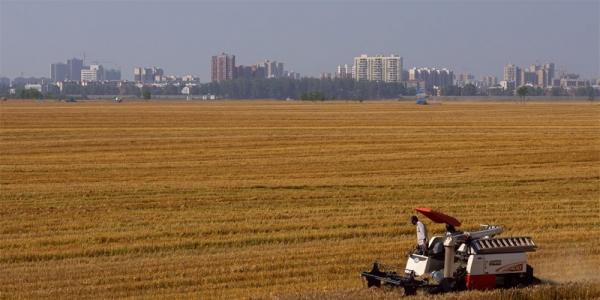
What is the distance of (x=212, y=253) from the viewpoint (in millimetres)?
15727

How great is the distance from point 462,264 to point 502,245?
623 millimetres

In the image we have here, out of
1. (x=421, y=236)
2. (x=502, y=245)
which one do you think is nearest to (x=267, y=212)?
(x=421, y=236)

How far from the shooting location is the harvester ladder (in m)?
11.1

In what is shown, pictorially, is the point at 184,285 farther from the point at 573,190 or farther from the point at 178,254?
the point at 573,190

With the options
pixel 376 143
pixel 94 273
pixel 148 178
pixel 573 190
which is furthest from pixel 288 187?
pixel 376 143


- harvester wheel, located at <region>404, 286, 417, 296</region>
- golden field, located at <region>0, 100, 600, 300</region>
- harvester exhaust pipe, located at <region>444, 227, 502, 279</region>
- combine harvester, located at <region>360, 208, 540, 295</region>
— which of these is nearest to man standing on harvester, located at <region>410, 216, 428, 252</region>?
combine harvester, located at <region>360, 208, 540, 295</region>

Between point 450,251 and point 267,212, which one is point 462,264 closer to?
point 450,251

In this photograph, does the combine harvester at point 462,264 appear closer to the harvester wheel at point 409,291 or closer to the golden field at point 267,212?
the harvester wheel at point 409,291

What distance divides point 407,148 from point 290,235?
24.4 meters

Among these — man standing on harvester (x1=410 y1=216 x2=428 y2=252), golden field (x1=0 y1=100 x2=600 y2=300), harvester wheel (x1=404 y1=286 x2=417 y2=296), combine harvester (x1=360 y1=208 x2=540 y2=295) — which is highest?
man standing on harvester (x1=410 y1=216 x2=428 y2=252)

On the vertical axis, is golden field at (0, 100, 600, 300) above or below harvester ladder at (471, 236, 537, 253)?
below

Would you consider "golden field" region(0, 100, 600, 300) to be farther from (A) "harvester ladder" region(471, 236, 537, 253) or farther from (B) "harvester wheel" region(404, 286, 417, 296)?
(A) "harvester ladder" region(471, 236, 537, 253)

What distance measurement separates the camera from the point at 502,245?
1129 cm

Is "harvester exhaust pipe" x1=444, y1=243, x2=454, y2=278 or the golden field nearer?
"harvester exhaust pipe" x1=444, y1=243, x2=454, y2=278
